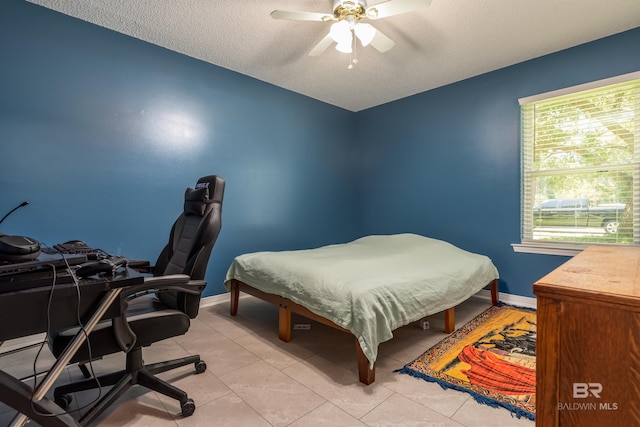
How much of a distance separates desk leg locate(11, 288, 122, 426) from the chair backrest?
0.53 m

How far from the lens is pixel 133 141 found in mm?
2678

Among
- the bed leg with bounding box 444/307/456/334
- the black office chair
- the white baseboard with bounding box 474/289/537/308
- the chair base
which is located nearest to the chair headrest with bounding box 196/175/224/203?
the black office chair

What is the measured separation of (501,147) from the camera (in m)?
3.21

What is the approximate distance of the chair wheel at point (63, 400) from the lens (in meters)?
1.47

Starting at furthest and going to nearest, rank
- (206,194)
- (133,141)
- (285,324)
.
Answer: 1. (133,141)
2. (285,324)
3. (206,194)

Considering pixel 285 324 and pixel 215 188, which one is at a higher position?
pixel 215 188

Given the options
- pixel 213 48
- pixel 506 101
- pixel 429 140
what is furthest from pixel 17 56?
pixel 506 101

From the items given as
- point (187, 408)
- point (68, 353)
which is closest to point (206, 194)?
point (68, 353)

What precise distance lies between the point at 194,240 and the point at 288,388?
3.23ft

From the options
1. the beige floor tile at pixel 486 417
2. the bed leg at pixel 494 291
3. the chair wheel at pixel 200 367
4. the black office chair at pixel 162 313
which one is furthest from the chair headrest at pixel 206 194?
the bed leg at pixel 494 291

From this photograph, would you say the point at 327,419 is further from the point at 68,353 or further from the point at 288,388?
the point at 68,353

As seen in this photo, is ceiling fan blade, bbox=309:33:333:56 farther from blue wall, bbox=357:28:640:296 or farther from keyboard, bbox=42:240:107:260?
keyboard, bbox=42:240:107:260

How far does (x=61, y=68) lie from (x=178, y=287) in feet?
7.29

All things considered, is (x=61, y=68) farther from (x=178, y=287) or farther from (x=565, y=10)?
(x=565, y=10)
